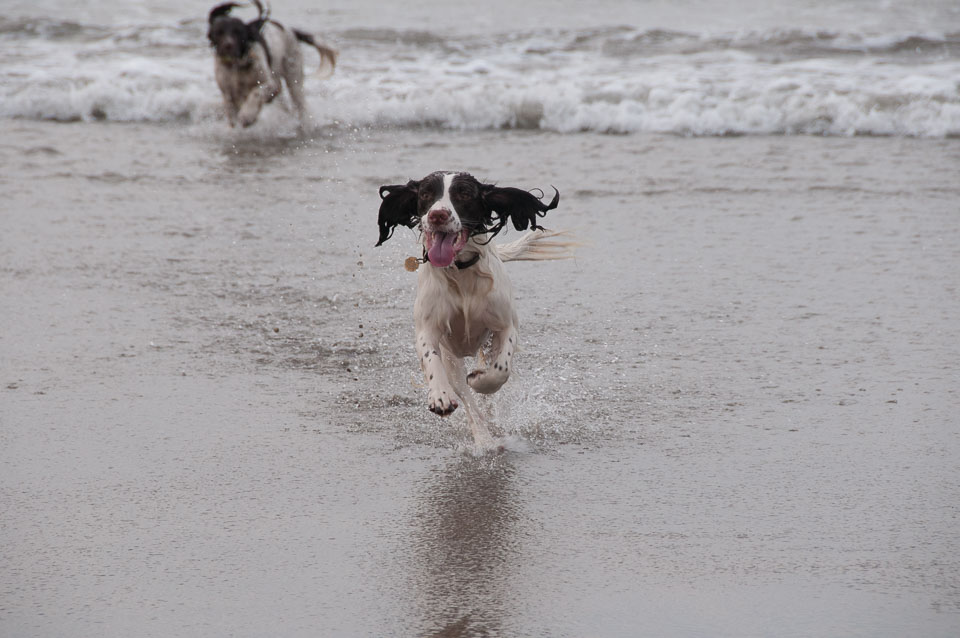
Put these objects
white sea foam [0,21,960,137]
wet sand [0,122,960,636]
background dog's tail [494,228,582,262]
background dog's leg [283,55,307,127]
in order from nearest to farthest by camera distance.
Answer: wet sand [0,122,960,636], background dog's tail [494,228,582,262], white sea foam [0,21,960,137], background dog's leg [283,55,307,127]

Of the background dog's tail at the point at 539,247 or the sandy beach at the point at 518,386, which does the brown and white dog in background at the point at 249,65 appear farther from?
the background dog's tail at the point at 539,247

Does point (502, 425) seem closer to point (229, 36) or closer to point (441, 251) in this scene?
point (441, 251)

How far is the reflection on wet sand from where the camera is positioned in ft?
10.8

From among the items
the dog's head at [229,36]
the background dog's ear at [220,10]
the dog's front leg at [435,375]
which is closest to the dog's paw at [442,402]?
the dog's front leg at [435,375]

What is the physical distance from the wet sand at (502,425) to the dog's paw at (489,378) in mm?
270

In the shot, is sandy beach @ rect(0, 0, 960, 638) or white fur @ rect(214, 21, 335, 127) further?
white fur @ rect(214, 21, 335, 127)

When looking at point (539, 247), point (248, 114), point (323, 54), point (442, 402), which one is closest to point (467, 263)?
point (442, 402)

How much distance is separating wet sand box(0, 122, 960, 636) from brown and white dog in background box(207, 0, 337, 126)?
9.17ft

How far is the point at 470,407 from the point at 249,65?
24.5 ft

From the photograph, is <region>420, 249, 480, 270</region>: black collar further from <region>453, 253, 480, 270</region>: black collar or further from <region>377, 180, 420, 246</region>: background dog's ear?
<region>377, 180, 420, 246</region>: background dog's ear

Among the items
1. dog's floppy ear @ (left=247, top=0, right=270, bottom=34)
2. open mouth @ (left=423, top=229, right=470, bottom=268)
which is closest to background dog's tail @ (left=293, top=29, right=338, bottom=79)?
dog's floppy ear @ (left=247, top=0, right=270, bottom=34)

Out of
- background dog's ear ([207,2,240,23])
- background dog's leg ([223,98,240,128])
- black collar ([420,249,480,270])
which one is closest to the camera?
black collar ([420,249,480,270])

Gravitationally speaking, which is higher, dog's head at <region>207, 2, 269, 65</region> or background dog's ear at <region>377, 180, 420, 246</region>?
background dog's ear at <region>377, 180, 420, 246</region>

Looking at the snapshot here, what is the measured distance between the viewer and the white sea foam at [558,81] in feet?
36.6
